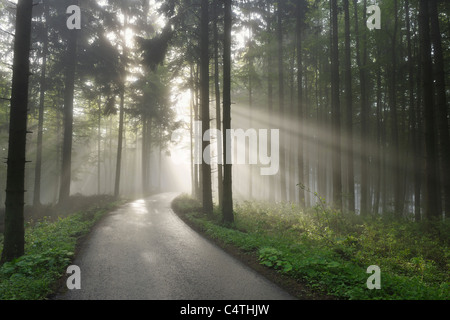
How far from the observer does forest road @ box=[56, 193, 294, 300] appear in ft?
16.7

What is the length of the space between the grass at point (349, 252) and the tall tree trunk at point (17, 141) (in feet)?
19.1

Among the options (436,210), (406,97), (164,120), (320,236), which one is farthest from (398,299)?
(164,120)

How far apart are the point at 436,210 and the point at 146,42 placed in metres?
15.0

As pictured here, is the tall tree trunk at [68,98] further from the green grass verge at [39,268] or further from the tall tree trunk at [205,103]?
the tall tree trunk at [205,103]

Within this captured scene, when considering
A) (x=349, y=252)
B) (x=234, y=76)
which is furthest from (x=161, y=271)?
(x=234, y=76)

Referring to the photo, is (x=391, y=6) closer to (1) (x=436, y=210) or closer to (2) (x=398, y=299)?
(1) (x=436, y=210)

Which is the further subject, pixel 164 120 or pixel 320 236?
pixel 164 120

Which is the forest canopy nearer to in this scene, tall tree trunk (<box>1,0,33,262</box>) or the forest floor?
tall tree trunk (<box>1,0,33,262</box>)

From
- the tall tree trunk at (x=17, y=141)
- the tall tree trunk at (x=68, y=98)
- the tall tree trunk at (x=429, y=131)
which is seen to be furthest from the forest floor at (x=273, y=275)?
the tall tree trunk at (x=68, y=98)

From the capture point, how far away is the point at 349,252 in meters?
7.60

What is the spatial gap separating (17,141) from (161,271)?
16.8ft

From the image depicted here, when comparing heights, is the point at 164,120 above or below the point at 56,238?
above

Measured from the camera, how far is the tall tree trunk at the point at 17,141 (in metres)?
6.96

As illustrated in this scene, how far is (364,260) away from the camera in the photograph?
24.2ft
